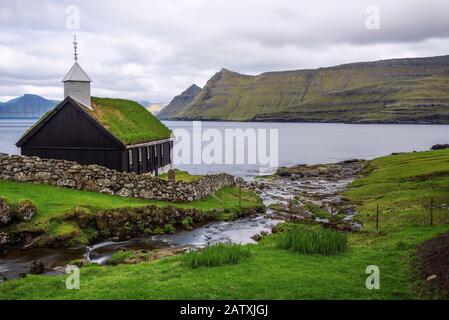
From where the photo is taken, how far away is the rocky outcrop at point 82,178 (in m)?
36.9

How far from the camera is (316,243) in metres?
19.7

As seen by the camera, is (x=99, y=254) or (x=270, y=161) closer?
(x=99, y=254)

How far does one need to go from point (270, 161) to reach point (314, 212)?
73834mm

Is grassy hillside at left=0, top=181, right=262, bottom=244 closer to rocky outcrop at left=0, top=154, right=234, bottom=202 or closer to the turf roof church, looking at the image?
rocky outcrop at left=0, top=154, right=234, bottom=202

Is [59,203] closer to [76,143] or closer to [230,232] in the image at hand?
[76,143]

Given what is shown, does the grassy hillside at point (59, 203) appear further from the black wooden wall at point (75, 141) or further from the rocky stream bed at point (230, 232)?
the black wooden wall at point (75, 141)

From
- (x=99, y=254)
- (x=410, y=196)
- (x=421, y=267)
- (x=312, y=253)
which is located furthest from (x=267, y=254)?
(x=410, y=196)

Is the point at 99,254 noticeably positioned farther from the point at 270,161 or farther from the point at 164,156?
the point at 270,161

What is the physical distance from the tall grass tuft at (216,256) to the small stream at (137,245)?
8.64 metres

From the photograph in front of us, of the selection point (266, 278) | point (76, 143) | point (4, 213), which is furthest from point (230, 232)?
point (76, 143)

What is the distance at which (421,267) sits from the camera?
1661 cm

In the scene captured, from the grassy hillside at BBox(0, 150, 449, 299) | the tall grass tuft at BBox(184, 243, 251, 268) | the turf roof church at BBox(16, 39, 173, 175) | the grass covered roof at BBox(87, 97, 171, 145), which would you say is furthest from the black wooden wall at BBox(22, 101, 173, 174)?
the tall grass tuft at BBox(184, 243, 251, 268)

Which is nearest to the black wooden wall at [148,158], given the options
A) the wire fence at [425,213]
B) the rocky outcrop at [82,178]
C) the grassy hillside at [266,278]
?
the rocky outcrop at [82,178]

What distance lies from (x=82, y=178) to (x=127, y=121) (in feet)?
44.1
